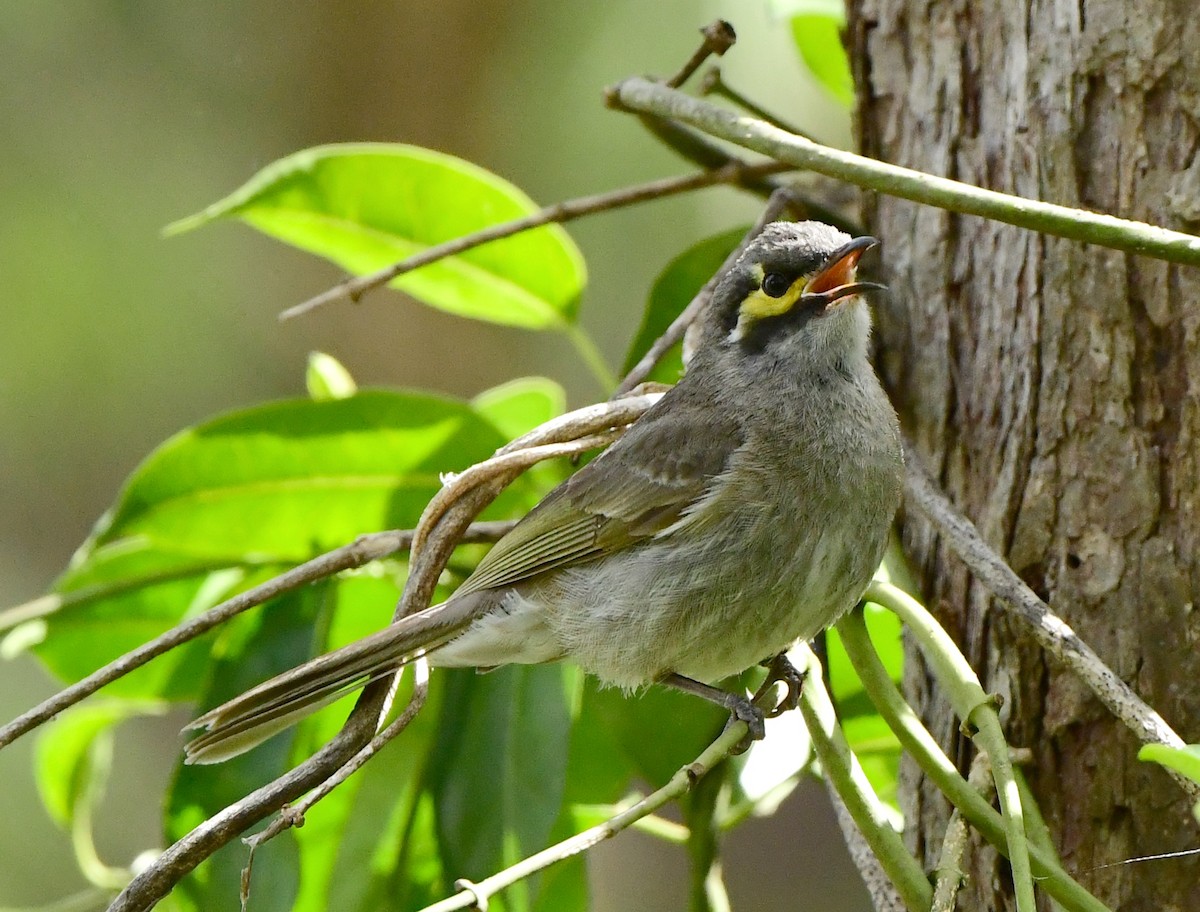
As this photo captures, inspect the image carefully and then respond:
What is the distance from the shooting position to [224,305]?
8492 millimetres

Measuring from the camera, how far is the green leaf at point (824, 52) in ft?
10.4

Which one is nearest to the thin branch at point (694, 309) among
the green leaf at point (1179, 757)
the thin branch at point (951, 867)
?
the thin branch at point (951, 867)

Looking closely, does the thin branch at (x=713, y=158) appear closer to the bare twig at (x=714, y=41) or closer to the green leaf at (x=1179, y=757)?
the bare twig at (x=714, y=41)

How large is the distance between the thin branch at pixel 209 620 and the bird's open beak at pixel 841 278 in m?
0.96

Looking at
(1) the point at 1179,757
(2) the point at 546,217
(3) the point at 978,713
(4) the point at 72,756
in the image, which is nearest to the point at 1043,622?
(3) the point at 978,713

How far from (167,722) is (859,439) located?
6.59 metres

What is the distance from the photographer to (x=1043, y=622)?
2045 millimetres

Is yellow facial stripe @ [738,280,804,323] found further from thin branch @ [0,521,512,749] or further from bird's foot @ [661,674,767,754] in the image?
thin branch @ [0,521,512,749]

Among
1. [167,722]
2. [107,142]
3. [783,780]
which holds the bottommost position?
[167,722]

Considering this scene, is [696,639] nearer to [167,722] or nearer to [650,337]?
[650,337]

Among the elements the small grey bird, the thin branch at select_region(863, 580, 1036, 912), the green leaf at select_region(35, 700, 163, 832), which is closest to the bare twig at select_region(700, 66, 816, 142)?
the small grey bird

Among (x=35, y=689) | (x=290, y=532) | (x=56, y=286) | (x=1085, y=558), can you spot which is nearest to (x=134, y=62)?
(x=56, y=286)

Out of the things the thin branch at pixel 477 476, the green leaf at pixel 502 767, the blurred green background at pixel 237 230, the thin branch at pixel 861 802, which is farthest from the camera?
the blurred green background at pixel 237 230

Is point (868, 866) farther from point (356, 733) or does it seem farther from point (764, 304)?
point (764, 304)
